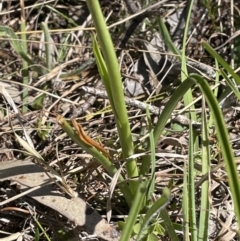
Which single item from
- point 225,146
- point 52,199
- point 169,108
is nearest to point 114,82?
point 169,108

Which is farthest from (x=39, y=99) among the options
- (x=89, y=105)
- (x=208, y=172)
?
(x=208, y=172)

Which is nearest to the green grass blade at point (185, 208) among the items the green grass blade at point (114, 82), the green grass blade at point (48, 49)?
the green grass blade at point (114, 82)

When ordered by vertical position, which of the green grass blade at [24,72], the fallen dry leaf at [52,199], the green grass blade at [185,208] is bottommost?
the fallen dry leaf at [52,199]

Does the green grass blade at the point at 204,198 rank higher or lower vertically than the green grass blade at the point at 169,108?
lower

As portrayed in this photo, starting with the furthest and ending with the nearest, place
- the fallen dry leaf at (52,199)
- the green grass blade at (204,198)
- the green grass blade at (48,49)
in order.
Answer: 1. the green grass blade at (48,49)
2. the fallen dry leaf at (52,199)
3. the green grass blade at (204,198)

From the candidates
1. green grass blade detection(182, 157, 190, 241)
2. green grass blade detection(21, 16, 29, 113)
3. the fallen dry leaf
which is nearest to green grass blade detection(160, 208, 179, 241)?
green grass blade detection(182, 157, 190, 241)

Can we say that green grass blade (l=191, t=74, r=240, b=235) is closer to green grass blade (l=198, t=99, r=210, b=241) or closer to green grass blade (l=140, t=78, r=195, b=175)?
green grass blade (l=140, t=78, r=195, b=175)

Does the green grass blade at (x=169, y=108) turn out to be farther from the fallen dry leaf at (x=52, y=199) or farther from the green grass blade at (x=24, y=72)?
the green grass blade at (x=24, y=72)

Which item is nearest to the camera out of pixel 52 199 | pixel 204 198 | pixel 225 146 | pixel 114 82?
pixel 225 146

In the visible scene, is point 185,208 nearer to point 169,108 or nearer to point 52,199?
point 169,108

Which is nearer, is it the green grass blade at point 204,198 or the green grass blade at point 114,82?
the green grass blade at point 114,82

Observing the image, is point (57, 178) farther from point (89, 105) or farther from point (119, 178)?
point (89, 105)
